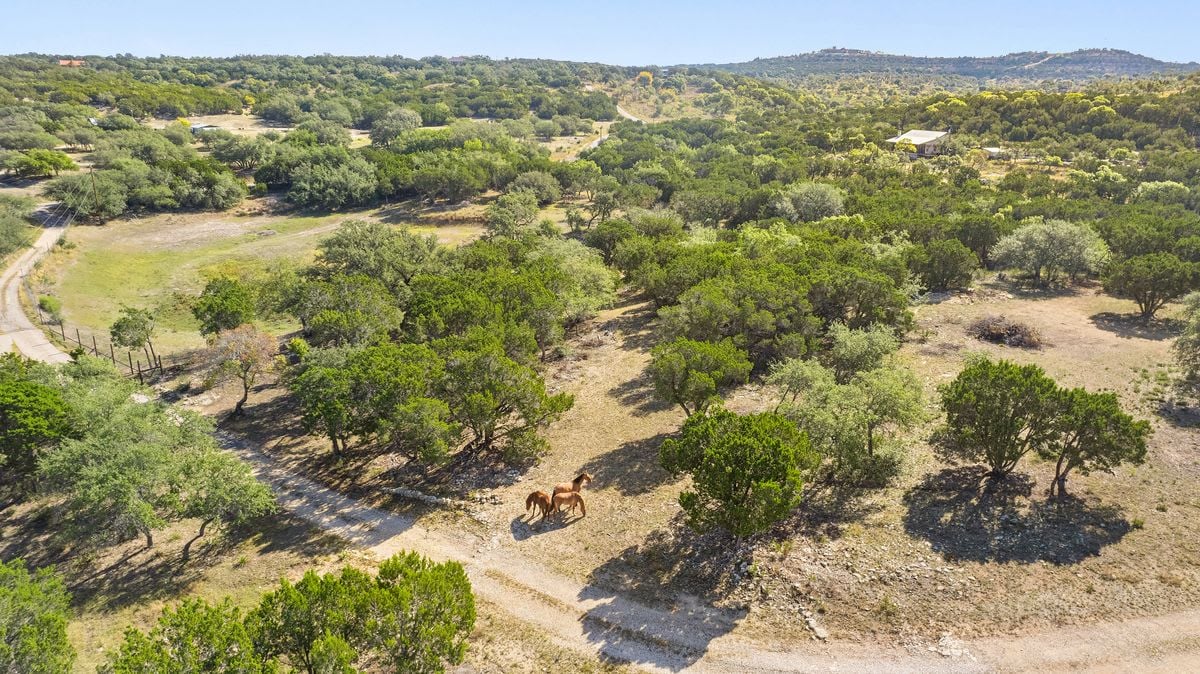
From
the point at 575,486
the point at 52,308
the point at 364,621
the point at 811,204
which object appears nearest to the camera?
the point at 364,621

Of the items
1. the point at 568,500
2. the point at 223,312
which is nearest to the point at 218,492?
the point at 568,500

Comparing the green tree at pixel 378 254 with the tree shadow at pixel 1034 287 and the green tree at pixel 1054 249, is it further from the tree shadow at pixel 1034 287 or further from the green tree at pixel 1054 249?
the green tree at pixel 1054 249

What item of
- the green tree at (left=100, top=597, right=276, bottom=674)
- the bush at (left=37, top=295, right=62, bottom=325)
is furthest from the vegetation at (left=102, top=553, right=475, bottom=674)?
the bush at (left=37, top=295, right=62, bottom=325)

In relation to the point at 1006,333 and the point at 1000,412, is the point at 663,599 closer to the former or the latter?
the point at 1000,412

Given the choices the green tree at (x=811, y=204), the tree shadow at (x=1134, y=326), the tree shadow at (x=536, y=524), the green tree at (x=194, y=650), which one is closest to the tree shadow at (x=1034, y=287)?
the tree shadow at (x=1134, y=326)

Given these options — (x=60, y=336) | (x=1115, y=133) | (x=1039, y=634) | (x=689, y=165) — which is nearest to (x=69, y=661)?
(x=1039, y=634)

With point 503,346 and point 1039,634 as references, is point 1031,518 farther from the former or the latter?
point 503,346

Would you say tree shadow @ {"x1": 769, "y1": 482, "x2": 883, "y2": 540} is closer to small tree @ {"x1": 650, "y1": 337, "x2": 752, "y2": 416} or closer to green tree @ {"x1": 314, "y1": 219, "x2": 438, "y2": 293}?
small tree @ {"x1": 650, "y1": 337, "x2": 752, "y2": 416}
